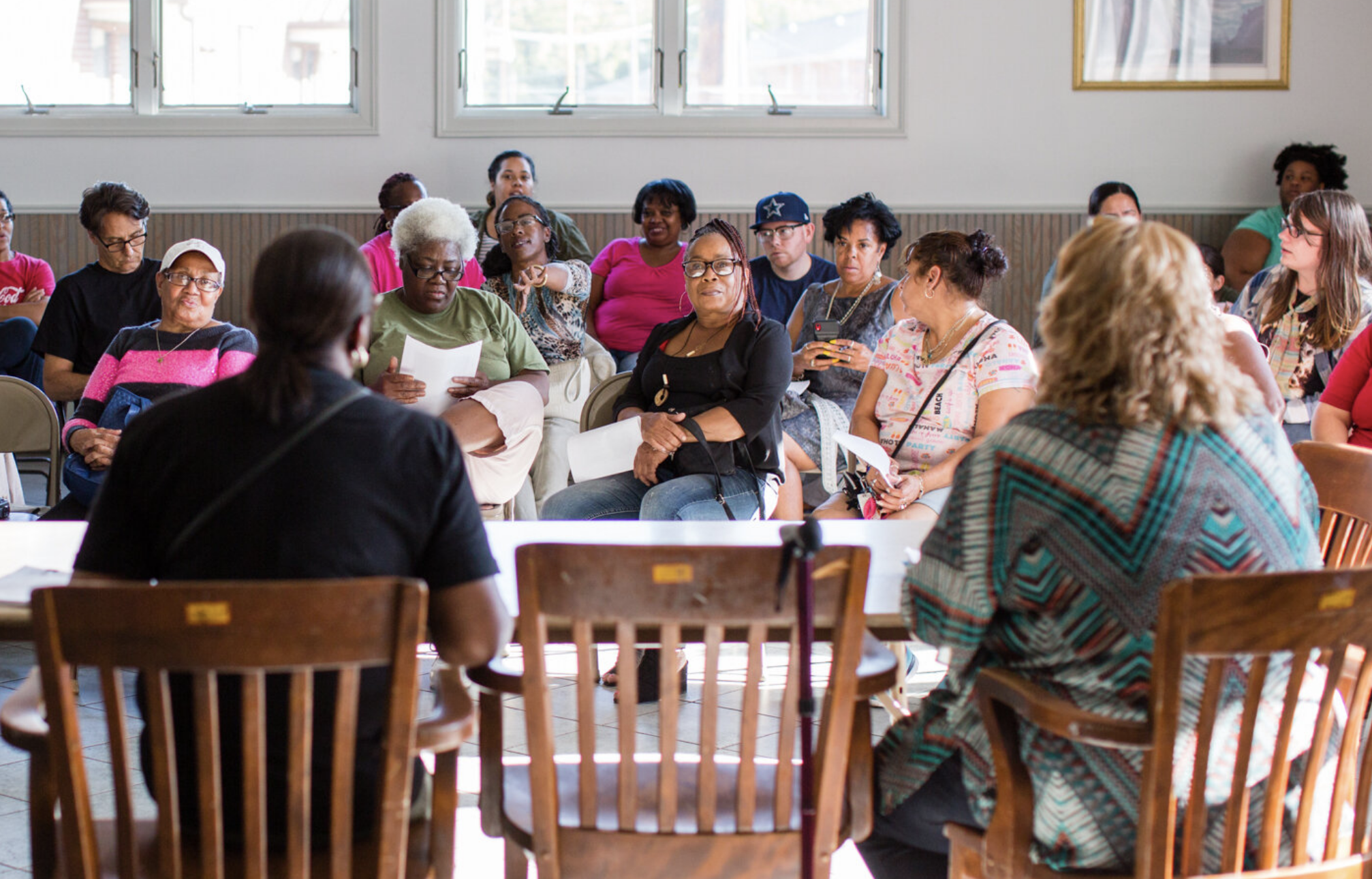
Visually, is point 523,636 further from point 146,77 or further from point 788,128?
point 146,77

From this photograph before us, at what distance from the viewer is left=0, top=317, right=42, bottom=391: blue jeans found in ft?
17.5

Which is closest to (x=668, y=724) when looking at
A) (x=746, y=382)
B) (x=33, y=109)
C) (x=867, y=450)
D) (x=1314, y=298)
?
Result: (x=867, y=450)

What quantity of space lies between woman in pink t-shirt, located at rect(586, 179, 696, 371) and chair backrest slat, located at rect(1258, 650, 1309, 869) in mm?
3888

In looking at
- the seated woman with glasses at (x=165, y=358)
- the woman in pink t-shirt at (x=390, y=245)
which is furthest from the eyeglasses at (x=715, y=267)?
the seated woman with glasses at (x=165, y=358)

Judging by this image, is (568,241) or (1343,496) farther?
(568,241)

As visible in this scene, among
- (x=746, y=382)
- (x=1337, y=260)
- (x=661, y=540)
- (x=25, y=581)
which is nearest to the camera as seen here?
(x=25, y=581)

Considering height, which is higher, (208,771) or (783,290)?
(783,290)

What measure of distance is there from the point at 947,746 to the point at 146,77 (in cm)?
622

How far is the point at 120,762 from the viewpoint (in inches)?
50.1

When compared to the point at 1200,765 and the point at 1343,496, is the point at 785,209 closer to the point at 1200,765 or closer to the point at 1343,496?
the point at 1343,496

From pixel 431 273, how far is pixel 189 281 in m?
0.68

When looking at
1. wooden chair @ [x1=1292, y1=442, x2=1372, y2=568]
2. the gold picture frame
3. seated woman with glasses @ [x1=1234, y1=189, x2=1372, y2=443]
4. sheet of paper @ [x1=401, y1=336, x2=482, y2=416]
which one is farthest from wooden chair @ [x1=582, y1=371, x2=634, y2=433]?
the gold picture frame

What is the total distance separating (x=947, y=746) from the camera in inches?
65.6

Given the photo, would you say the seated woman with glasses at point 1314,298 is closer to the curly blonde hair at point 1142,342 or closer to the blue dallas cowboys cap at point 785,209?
the blue dallas cowboys cap at point 785,209
